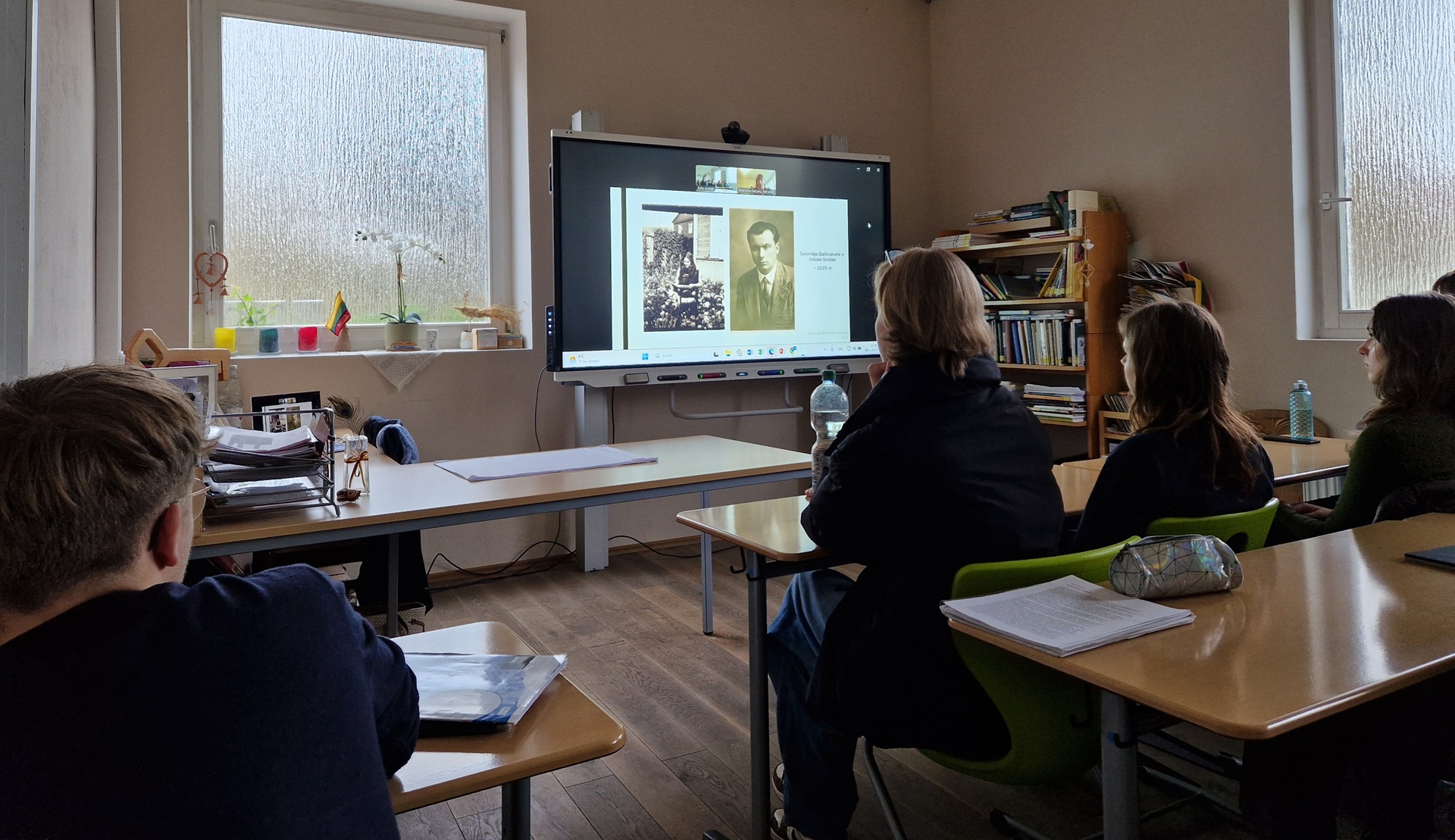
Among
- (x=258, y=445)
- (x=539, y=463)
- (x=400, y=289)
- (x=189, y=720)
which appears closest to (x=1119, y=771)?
(x=189, y=720)

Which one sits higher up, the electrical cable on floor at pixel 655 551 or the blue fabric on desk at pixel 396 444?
the blue fabric on desk at pixel 396 444

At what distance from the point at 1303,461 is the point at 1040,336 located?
182 centimetres

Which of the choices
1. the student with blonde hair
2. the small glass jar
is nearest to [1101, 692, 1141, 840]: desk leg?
the student with blonde hair

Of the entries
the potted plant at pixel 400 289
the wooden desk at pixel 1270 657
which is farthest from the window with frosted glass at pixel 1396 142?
the potted plant at pixel 400 289

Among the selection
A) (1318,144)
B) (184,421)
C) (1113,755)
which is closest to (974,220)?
(1318,144)

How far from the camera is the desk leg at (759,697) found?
199cm

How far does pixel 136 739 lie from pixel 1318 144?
4423mm

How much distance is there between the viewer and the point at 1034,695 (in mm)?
1548

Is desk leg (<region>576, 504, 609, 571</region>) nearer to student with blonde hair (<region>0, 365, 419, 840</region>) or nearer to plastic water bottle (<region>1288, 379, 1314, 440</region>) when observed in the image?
plastic water bottle (<region>1288, 379, 1314, 440</region>)

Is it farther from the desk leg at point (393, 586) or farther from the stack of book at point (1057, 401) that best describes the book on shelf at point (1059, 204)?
the desk leg at point (393, 586)

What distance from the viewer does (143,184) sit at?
3.66 metres

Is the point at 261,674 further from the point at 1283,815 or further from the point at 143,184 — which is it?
the point at 143,184

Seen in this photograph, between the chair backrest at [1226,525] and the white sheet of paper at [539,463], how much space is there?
1.58 m

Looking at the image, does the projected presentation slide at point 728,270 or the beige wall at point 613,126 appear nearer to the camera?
the beige wall at point 613,126
